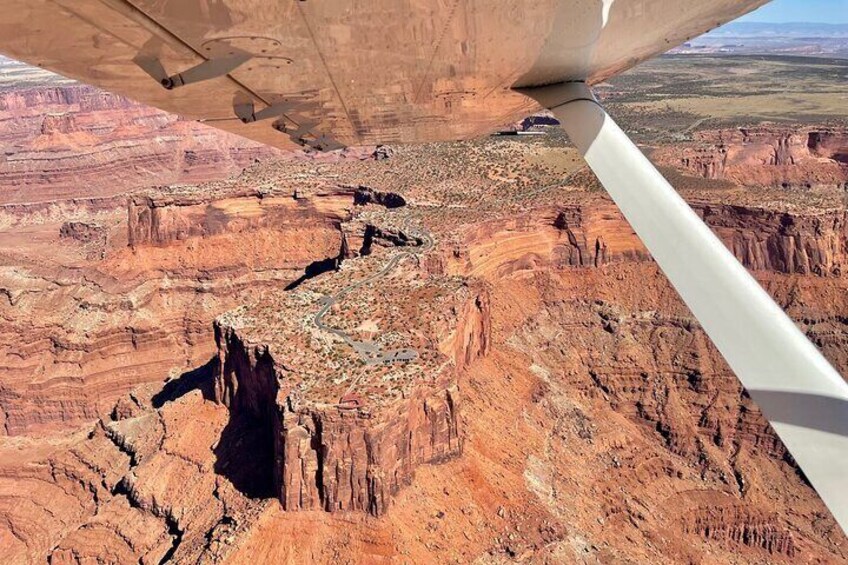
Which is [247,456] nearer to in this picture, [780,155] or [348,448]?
[348,448]

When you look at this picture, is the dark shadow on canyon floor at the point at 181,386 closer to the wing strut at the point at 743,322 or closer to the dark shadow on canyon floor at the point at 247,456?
the dark shadow on canyon floor at the point at 247,456

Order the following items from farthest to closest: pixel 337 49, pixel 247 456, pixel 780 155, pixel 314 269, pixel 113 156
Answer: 1. pixel 113 156
2. pixel 780 155
3. pixel 314 269
4. pixel 247 456
5. pixel 337 49

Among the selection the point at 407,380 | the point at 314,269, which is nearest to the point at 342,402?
the point at 407,380

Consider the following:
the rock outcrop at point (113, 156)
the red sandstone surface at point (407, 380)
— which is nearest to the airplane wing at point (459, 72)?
the red sandstone surface at point (407, 380)

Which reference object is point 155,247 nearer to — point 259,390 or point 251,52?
point 259,390

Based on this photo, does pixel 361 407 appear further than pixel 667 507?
No

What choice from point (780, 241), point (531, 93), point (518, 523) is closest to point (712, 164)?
point (780, 241)
